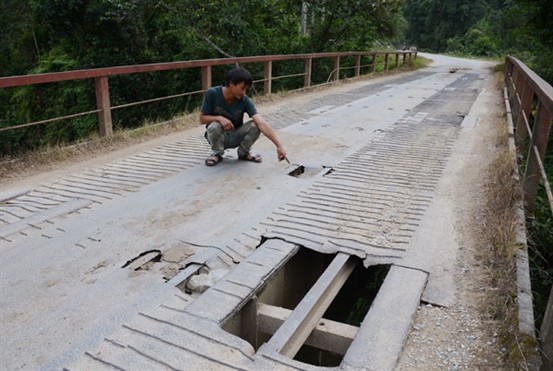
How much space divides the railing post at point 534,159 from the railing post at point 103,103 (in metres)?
4.96

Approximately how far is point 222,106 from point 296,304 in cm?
248

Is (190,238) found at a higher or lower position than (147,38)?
lower

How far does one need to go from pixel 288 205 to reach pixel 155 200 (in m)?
1.15

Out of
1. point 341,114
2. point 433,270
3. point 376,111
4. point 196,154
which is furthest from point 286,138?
point 433,270

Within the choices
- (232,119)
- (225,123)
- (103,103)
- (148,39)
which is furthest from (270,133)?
(148,39)

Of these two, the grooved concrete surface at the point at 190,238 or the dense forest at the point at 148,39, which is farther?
the dense forest at the point at 148,39

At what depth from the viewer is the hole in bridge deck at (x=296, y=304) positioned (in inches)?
99.9

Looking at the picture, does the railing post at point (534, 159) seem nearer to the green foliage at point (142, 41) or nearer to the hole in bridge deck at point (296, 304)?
the hole in bridge deck at point (296, 304)

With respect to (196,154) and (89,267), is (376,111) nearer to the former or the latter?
(196,154)

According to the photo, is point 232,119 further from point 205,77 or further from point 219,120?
point 205,77

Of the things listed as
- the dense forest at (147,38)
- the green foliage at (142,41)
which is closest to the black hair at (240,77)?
the green foliage at (142,41)

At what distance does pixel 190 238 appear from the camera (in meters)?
3.48

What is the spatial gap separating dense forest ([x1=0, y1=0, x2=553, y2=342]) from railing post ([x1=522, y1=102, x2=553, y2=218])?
390 inches

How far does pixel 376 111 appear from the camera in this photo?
30.5 feet
